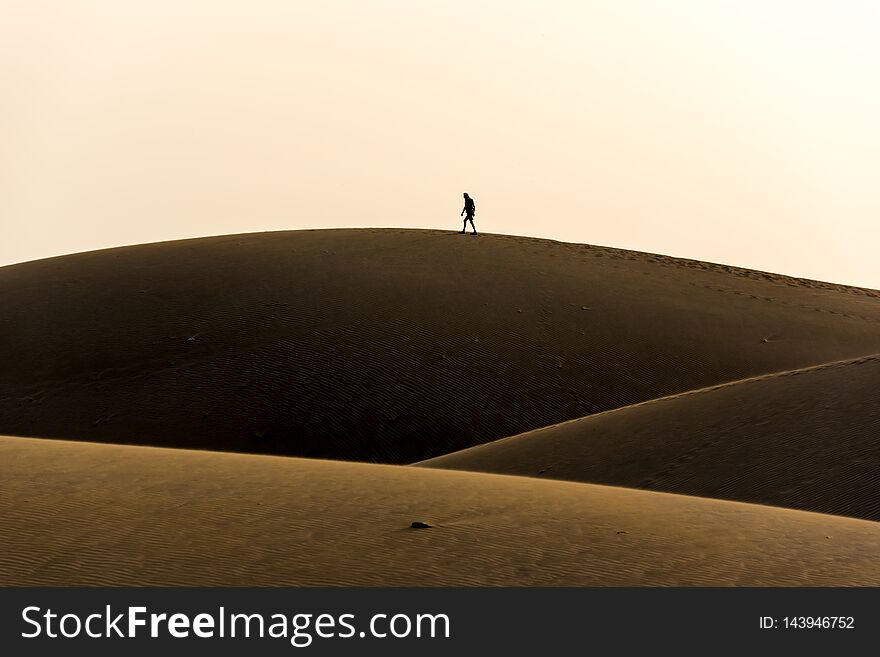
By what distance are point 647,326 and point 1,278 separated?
1743cm

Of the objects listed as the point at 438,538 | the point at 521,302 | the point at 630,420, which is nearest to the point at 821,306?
the point at 521,302

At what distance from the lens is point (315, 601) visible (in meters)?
5.87

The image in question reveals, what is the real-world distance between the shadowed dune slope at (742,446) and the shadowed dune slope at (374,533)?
1816 mm

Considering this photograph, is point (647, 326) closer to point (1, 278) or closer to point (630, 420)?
point (630, 420)

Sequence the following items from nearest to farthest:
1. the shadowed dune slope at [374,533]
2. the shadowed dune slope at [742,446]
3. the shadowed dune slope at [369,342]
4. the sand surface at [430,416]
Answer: the shadowed dune slope at [374,533] < the sand surface at [430,416] < the shadowed dune slope at [742,446] < the shadowed dune slope at [369,342]

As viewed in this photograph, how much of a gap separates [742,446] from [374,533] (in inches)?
273

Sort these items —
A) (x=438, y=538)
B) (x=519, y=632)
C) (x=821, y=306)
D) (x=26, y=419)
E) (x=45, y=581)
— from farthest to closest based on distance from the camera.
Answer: (x=821, y=306) → (x=26, y=419) → (x=438, y=538) → (x=45, y=581) → (x=519, y=632)

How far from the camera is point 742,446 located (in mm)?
12953

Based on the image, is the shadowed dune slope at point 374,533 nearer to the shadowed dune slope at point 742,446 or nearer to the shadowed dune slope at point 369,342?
the shadowed dune slope at point 742,446

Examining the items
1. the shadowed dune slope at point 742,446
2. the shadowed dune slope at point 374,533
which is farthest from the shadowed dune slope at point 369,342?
the shadowed dune slope at point 374,533

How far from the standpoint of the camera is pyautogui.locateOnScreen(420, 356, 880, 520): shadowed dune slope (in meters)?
11.5

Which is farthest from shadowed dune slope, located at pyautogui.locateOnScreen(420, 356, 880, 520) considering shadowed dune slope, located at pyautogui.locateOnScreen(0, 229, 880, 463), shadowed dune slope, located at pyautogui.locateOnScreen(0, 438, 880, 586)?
shadowed dune slope, located at pyautogui.locateOnScreen(0, 229, 880, 463)

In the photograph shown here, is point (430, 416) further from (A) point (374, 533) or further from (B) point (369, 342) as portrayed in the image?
(A) point (374, 533)

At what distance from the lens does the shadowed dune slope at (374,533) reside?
6539mm
